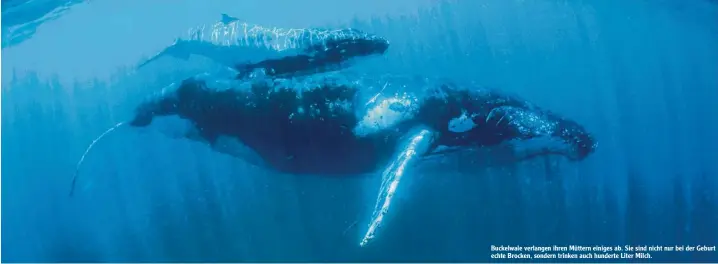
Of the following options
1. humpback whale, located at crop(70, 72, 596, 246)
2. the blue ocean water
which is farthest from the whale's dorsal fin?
humpback whale, located at crop(70, 72, 596, 246)

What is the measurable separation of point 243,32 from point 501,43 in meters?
3.98

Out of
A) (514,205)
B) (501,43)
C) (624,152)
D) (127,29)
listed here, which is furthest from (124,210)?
(624,152)

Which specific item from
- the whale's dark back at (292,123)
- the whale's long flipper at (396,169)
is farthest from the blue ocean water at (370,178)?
the whale's dark back at (292,123)

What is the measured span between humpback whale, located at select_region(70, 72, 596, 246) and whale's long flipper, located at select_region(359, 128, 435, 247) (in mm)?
14

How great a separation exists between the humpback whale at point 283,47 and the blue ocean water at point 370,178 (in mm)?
238

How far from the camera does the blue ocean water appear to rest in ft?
16.4

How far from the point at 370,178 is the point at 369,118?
0.71m

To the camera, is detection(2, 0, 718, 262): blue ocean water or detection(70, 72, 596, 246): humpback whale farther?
detection(2, 0, 718, 262): blue ocean water

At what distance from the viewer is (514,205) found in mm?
5062

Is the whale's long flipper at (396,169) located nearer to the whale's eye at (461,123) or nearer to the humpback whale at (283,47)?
the whale's eye at (461,123)

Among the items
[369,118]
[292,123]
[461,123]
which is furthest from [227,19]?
[461,123]

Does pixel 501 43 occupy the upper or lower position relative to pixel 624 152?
upper

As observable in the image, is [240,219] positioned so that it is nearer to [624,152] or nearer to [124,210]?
[124,210]

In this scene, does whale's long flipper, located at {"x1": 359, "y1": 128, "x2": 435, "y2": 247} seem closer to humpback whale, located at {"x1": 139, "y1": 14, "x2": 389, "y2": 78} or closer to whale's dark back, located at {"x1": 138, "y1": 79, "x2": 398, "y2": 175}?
whale's dark back, located at {"x1": 138, "y1": 79, "x2": 398, "y2": 175}
